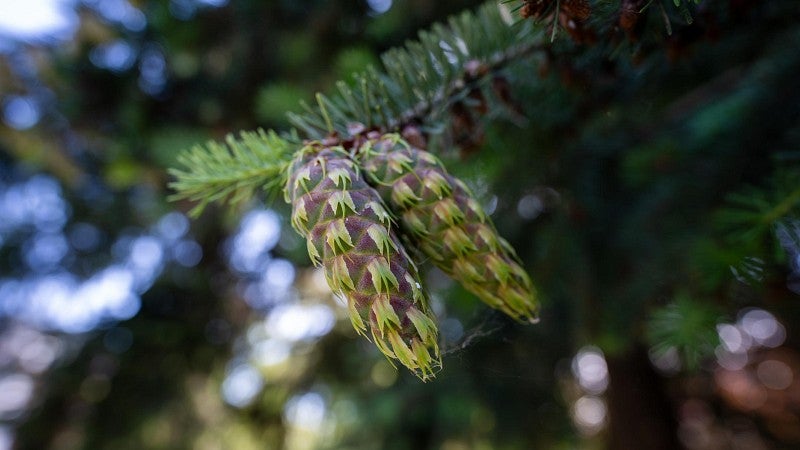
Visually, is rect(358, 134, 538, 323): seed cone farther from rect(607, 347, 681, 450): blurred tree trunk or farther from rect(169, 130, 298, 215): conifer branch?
rect(607, 347, 681, 450): blurred tree trunk

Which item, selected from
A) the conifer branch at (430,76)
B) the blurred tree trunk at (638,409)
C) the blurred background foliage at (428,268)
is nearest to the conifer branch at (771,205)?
the blurred background foliage at (428,268)

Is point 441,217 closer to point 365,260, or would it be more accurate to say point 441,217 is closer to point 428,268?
point 365,260

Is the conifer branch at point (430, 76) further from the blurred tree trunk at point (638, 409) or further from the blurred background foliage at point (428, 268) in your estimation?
the blurred tree trunk at point (638, 409)

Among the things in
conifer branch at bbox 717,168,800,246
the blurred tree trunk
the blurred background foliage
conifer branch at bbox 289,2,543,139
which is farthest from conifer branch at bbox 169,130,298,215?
the blurred tree trunk

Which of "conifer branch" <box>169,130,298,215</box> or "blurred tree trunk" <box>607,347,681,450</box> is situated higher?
"conifer branch" <box>169,130,298,215</box>

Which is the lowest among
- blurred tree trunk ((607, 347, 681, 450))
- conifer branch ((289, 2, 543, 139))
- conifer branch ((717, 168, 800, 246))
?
blurred tree trunk ((607, 347, 681, 450))
